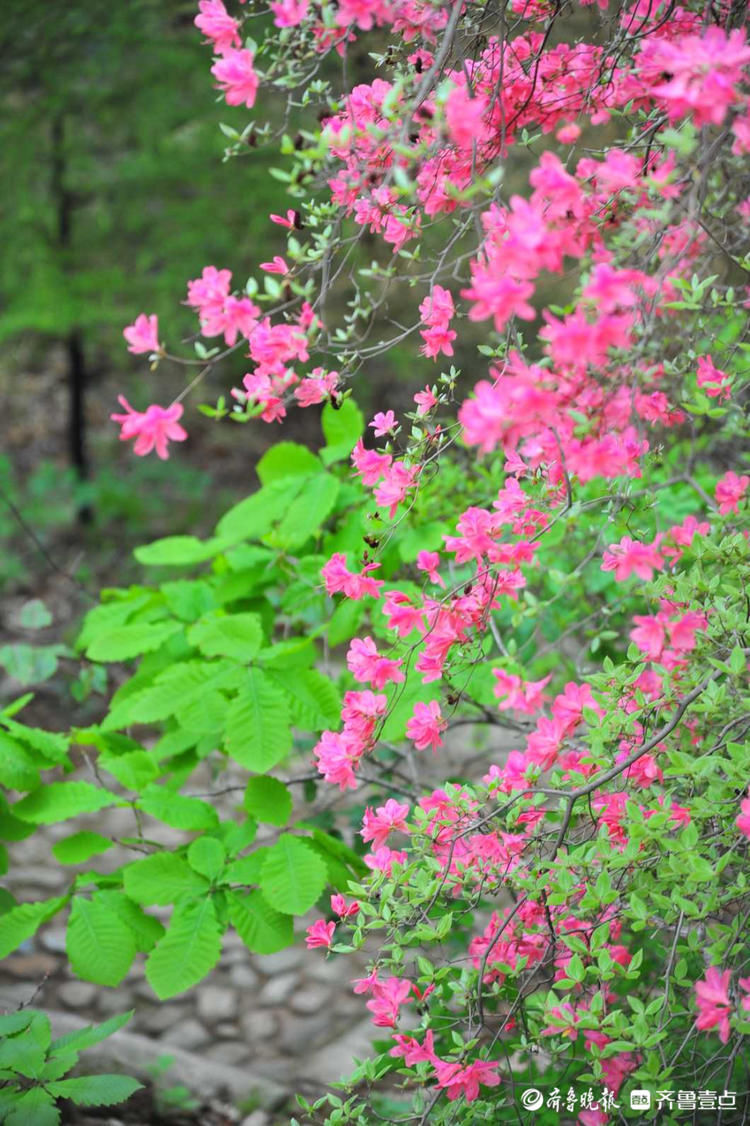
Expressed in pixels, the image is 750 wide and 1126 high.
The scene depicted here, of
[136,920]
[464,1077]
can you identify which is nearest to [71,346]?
[136,920]

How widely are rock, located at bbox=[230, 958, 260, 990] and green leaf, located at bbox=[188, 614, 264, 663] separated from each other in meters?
1.37

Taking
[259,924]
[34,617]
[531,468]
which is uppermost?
[531,468]

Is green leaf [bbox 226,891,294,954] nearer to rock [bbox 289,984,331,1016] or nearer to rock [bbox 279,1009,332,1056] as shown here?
rock [bbox 279,1009,332,1056]

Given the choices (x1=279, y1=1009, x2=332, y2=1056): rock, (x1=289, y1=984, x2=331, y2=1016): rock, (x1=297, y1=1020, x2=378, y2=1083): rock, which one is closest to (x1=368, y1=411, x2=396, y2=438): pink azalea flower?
(x1=297, y1=1020, x2=378, y2=1083): rock

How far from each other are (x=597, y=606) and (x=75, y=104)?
4.17 m

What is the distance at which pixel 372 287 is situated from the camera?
5.46m

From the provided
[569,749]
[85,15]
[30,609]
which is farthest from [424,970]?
[85,15]

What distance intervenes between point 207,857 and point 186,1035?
41.5 inches

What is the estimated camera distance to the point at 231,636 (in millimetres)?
1983

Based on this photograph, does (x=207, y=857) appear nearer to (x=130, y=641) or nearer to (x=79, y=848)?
(x=79, y=848)

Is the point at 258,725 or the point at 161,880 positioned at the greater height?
the point at 258,725

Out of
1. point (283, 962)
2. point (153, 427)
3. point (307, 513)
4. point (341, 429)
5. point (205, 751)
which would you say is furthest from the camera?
point (283, 962)

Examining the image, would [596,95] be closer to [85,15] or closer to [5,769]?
[5,769]

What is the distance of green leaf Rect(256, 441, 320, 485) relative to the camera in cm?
234
